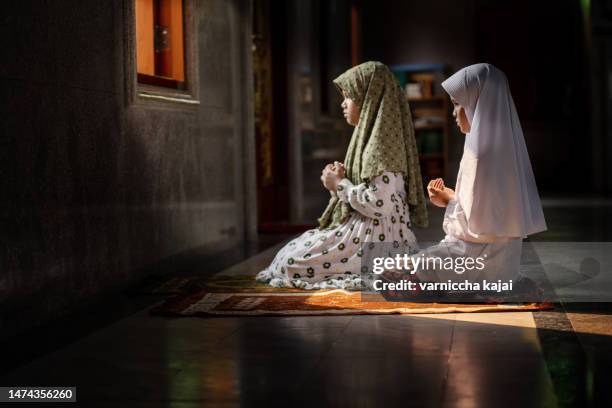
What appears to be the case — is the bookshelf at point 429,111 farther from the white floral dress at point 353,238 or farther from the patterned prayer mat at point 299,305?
the patterned prayer mat at point 299,305

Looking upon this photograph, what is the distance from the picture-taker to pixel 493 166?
5133 mm

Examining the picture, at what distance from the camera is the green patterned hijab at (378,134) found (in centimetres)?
570

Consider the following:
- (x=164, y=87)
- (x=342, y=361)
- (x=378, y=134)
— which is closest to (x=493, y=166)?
(x=378, y=134)

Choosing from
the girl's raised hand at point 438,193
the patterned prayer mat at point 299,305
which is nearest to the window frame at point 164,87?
the patterned prayer mat at point 299,305

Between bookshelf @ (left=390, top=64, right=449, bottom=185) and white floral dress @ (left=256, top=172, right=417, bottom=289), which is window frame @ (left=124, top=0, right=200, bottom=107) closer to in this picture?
white floral dress @ (left=256, top=172, right=417, bottom=289)

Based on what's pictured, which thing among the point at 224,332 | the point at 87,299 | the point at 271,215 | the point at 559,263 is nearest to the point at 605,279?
the point at 559,263

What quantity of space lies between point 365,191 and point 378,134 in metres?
0.34

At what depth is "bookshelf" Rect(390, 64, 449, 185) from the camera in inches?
684

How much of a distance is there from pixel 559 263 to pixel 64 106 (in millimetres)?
3540

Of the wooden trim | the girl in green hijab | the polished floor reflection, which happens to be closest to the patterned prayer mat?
the polished floor reflection

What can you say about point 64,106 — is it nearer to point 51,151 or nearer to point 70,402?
point 51,151

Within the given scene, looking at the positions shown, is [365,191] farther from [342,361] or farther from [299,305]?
[342,361]

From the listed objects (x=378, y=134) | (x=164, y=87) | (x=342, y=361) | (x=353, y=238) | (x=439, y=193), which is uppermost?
(x=164, y=87)

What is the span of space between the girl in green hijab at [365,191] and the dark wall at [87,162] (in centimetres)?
109
